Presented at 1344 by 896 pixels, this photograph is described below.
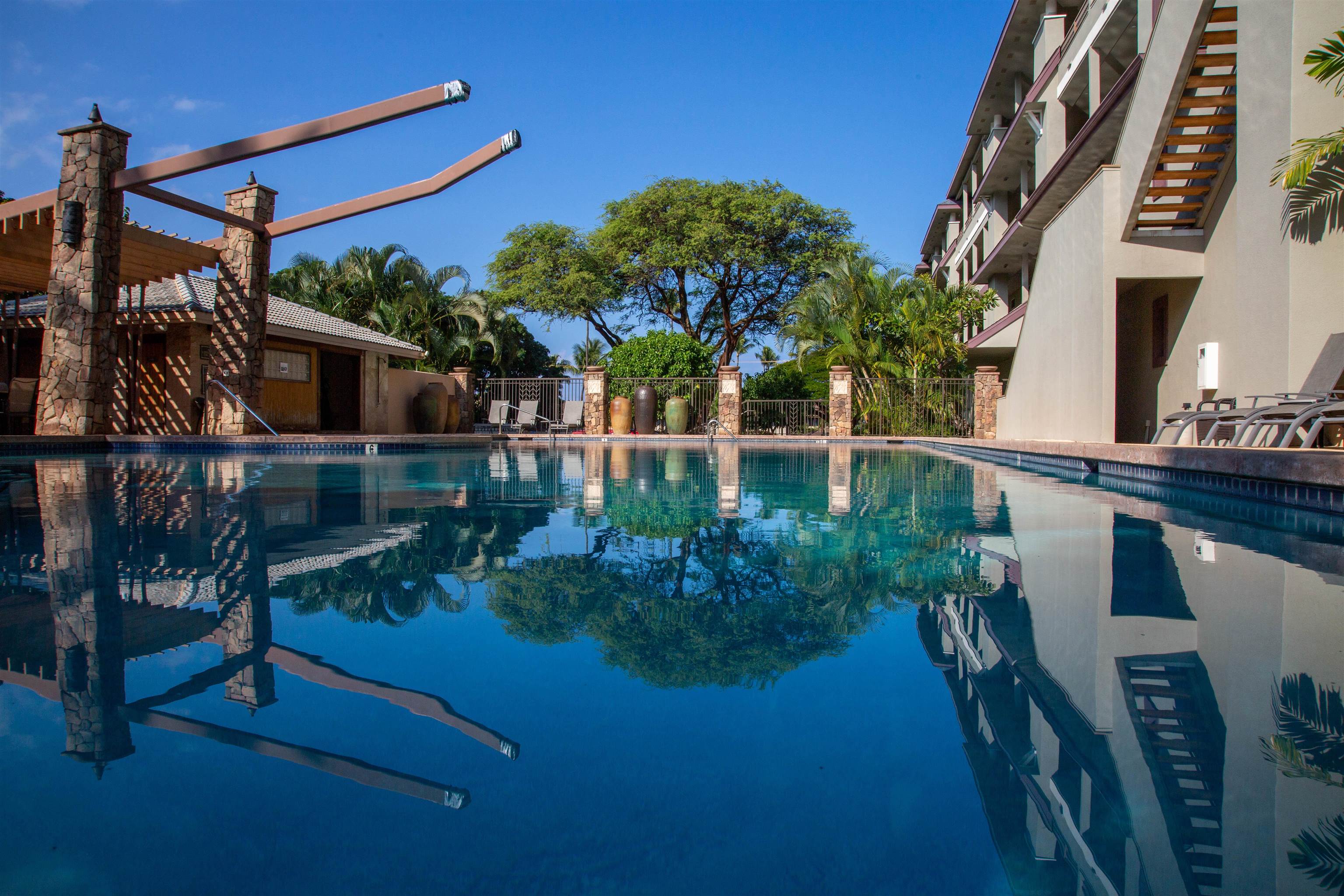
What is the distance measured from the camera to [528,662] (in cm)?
173

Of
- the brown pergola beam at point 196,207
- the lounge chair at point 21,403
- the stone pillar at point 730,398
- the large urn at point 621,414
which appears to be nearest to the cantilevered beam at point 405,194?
the brown pergola beam at point 196,207

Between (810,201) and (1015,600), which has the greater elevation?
(810,201)

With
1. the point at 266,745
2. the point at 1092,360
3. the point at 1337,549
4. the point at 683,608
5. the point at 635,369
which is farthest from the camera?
the point at 635,369

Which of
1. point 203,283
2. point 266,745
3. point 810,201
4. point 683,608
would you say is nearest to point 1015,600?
point 683,608

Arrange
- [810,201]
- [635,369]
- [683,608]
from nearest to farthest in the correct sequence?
[683,608] < [635,369] < [810,201]

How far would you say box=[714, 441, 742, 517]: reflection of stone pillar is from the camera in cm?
475

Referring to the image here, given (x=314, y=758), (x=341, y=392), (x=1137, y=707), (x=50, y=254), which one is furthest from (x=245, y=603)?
(x=341, y=392)

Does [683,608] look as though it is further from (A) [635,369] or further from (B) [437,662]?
(A) [635,369]

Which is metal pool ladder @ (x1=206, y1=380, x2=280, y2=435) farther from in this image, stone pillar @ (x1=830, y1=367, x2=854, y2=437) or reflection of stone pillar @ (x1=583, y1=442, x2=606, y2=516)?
stone pillar @ (x1=830, y1=367, x2=854, y2=437)

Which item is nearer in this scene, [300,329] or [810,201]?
[300,329]

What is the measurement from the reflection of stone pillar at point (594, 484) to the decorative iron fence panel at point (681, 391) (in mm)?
9818

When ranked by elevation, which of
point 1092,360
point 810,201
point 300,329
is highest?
point 810,201

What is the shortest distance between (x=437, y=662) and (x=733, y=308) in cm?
3186

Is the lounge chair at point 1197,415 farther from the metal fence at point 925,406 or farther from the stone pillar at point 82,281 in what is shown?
the stone pillar at point 82,281
